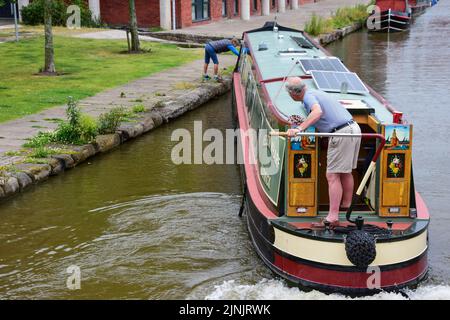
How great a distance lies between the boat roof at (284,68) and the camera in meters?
8.70

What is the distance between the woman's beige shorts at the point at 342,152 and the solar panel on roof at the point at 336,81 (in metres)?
1.75

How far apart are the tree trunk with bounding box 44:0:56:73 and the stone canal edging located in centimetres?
407

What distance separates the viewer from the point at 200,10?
112ft

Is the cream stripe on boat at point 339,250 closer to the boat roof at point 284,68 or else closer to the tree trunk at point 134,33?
the boat roof at point 284,68

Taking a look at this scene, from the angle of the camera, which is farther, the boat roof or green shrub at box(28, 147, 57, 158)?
green shrub at box(28, 147, 57, 158)

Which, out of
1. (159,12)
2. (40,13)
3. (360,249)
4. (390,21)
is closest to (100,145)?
(360,249)

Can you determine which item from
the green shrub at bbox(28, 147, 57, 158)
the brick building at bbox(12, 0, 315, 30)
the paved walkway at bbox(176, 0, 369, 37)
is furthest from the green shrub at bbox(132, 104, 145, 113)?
the brick building at bbox(12, 0, 315, 30)

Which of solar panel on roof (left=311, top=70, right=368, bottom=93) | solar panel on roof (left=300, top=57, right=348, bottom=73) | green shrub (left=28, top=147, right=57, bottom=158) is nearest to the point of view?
solar panel on roof (left=311, top=70, right=368, bottom=93)

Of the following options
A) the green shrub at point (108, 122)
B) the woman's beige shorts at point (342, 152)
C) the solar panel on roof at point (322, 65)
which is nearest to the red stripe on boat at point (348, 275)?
the woman's beige shorts at point (342, 152)

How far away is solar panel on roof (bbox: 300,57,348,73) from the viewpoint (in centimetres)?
1049

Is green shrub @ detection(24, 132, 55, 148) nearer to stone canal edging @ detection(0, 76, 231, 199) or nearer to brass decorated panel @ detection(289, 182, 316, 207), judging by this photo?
stone canal edging @ detection(0, 76, 231, 199)

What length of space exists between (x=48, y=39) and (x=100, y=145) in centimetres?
661

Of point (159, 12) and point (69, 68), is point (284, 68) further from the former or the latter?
point (159, 12)

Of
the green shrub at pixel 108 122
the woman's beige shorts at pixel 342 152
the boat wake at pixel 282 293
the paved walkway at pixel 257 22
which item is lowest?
the boat wake at pixel 282 293
